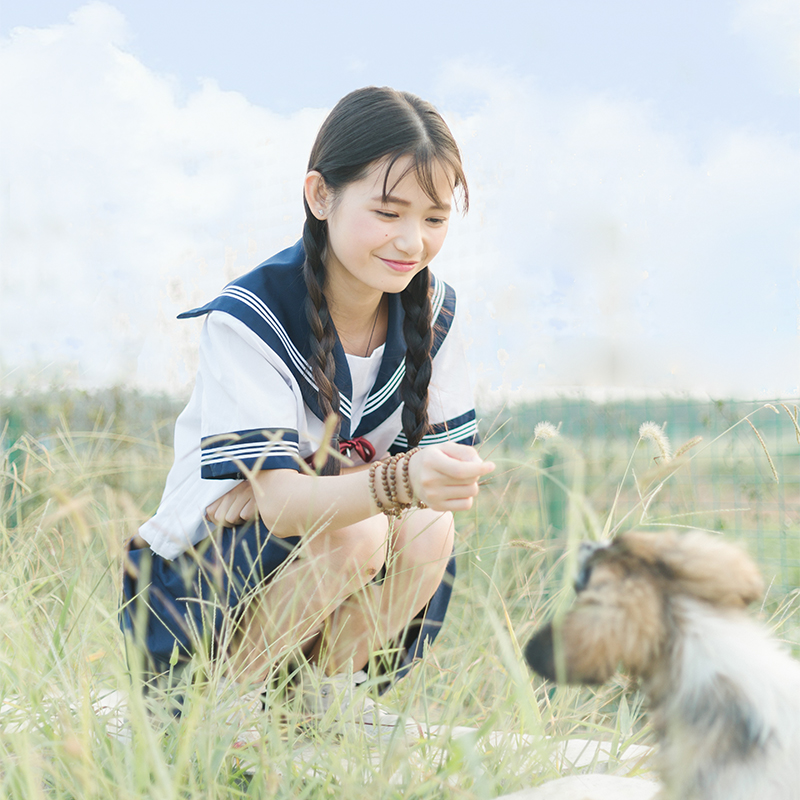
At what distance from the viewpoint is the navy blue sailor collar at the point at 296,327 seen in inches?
76.6

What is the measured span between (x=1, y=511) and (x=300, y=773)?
6.43 ft

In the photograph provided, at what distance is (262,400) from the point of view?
184cm

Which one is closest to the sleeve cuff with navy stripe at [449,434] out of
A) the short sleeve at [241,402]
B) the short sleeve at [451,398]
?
the short sleeve at [451,398]

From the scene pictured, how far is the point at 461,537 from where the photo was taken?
2.83 m

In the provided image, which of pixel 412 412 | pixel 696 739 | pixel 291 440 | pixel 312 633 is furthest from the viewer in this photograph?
pixel 412 412

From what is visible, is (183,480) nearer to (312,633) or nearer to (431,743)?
(312,633)

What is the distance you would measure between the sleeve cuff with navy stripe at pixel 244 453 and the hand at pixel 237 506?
113 mm

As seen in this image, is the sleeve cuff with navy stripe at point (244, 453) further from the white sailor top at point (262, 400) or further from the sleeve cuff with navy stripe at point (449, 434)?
the sleeve cuff with navy stripe at point (449, 434)

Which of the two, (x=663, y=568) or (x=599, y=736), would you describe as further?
(x=599, y=736)

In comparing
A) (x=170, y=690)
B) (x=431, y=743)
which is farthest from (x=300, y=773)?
(x=170, y=690)

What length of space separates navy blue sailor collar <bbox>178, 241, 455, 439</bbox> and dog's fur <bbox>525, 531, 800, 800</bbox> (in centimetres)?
116

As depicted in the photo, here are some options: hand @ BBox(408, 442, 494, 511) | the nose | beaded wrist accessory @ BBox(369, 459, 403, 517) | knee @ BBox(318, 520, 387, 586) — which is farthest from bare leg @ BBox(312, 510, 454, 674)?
the nose

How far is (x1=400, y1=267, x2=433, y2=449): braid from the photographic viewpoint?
213cm

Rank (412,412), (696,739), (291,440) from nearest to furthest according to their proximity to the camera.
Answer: (696,739) < (291,440) < (412,412)
